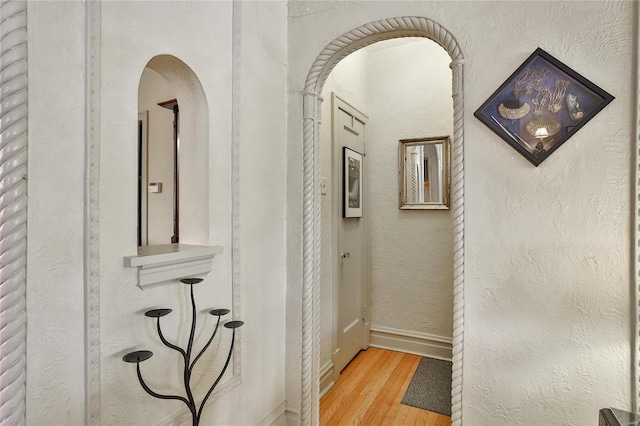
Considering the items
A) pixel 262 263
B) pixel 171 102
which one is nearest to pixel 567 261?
pixel 262 263

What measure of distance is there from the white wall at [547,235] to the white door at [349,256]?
1246 millimetres

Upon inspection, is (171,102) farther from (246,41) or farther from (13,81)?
(13,81)

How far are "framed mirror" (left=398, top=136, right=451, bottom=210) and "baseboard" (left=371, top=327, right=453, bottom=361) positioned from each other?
115 cm

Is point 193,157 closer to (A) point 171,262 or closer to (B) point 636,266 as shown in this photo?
(A) point 171,262

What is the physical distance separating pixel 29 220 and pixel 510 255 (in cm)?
174

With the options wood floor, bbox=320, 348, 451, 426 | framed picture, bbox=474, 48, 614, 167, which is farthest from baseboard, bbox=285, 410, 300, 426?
framed picture, bbox=474, 48, 614, 167

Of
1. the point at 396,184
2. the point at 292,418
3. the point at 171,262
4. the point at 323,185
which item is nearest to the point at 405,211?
the point at 396,184

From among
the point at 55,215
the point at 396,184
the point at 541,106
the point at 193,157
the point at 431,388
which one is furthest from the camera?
A: the point at 396,184

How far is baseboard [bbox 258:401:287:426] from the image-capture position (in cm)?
197

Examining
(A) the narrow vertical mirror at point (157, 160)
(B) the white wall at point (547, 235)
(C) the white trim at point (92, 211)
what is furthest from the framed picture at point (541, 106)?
(A) the narrow vertical mirror at point (157, 160)

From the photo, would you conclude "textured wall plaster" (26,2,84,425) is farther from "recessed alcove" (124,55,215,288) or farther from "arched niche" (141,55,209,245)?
"arched niche" (141,55,209,245)

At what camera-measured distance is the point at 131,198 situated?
130 centimetres

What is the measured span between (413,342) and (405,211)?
1195 mm

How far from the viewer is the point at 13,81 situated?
3.19 feet
